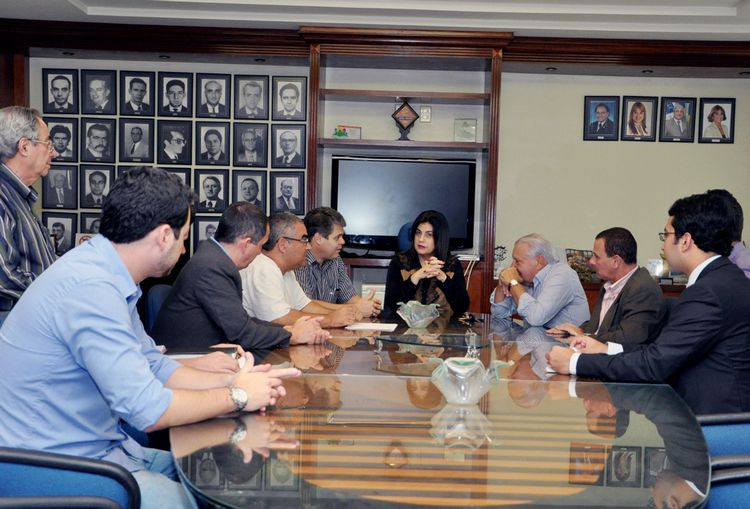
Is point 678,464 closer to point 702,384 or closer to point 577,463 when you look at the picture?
point 577,463

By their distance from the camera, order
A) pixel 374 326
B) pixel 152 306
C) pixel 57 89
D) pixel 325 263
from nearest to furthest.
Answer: pixel 152 306 < pixel 374 326 < pixel 325 263 < pixel 57 89

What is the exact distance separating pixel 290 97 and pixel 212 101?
0.67 meters

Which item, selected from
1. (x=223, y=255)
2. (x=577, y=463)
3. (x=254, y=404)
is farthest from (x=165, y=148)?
(x=577, y=463)

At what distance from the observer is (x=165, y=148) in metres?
6.70

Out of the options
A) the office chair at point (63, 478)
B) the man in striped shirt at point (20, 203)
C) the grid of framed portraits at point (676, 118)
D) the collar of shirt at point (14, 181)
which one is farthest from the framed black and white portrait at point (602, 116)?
the office chair at point (63, 478)

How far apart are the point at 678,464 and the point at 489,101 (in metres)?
4.94

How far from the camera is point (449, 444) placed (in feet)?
5.82

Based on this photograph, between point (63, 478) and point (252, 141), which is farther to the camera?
point (252, 141)

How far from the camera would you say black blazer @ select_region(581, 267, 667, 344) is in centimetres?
345

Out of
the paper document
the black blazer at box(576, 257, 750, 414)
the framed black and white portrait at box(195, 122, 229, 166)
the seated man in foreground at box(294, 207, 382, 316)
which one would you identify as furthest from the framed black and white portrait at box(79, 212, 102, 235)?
the black blazer at box(576, 257, 750, 414)

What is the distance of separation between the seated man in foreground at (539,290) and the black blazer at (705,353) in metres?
1.60

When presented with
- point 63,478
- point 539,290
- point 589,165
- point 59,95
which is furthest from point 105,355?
point 589,165

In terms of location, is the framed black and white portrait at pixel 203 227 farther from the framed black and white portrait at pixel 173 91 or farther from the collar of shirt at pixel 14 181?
the collar of shirt at pixel 14 181

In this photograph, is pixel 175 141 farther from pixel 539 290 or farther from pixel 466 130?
pixel 539 290
